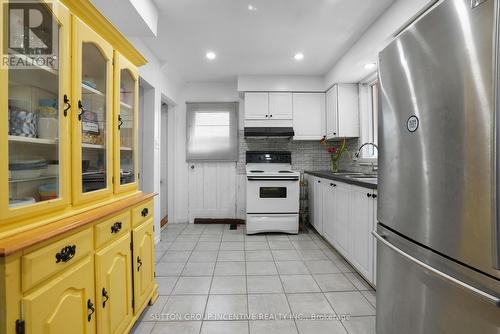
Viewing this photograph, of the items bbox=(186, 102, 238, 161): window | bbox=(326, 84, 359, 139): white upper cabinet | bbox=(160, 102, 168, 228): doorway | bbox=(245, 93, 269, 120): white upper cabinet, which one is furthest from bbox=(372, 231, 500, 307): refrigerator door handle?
bbox=(160, 102, 168, 228): doorway

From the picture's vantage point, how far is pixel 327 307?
5.82ft

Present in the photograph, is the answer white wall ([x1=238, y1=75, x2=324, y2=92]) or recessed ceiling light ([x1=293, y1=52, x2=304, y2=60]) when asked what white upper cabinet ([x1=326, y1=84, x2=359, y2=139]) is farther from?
recessed ceiling light ([x1=293, y1=52, x2=304, y2=60])

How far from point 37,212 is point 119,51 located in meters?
1.08

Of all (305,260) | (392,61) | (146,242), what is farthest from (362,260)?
(146,242)

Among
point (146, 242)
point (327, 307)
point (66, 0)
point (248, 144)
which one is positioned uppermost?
point (66, 0)

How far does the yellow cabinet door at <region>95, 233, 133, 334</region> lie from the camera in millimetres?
1132

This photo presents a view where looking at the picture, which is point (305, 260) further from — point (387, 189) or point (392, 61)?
point (392, 61)

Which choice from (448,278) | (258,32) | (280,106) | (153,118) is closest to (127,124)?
(153,118)

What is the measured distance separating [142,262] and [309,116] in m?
3.14

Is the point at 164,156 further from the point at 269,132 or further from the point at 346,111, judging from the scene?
the point at 346,111

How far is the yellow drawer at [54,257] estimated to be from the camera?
2.45 feet

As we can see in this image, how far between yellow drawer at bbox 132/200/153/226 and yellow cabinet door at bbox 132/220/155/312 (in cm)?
4

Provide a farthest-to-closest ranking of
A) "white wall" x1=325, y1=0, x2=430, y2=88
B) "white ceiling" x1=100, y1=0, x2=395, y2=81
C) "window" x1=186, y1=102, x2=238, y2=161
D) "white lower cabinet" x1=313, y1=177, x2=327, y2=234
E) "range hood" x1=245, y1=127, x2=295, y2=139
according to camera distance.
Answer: "window" x1=186, y1=102, x2=238, y2=161, "range hood" x1=245, y1=127, x2=295, y2=139, "white lower cabinet" x1=313, y1=177, x2=327, y2=234, "white ceiling" x1=100, y1=0, x2=395, y2=81, "white wall" x1=325, y1=0, x2=430, y2=88

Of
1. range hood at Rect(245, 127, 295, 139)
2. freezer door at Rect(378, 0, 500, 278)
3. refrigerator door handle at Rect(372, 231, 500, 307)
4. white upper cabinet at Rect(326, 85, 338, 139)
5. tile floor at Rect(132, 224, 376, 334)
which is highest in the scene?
white upper cabinet at Rect(326, 85, 338, 139)
